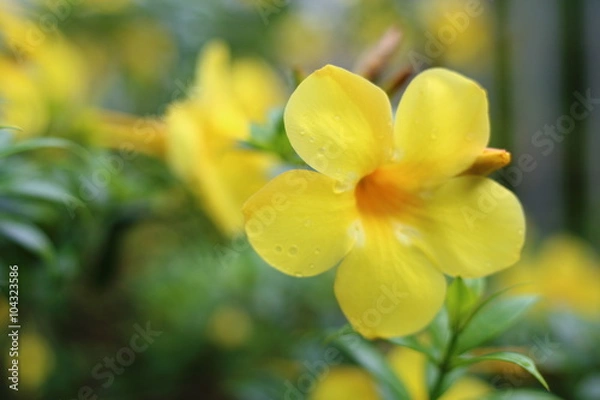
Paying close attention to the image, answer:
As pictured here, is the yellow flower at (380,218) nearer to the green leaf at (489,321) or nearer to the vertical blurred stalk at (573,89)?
the green leaf at (489,321)

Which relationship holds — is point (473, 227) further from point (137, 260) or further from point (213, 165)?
point (137, 260)

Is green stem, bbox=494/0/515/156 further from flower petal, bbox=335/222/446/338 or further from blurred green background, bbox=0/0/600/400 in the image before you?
flower petal, bbox=335/222/446/338

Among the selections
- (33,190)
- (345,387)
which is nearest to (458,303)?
(345,387)

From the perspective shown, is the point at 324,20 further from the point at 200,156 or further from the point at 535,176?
the point at 200,156

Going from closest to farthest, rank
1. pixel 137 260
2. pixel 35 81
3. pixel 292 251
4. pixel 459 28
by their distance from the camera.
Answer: pixel 292 251
pixel 35 81
pixel 137 260
pixel 459 28

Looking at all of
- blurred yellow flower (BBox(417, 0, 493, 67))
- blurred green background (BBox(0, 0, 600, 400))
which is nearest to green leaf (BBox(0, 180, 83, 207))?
blurred green background (BBox(0, 0, 600, 400))

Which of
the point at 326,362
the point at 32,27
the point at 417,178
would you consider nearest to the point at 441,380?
the point at 417,178

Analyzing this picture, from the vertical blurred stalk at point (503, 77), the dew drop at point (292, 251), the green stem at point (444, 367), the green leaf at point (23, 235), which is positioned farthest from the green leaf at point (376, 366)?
the vertical blurred stalk at point (503, 77)
